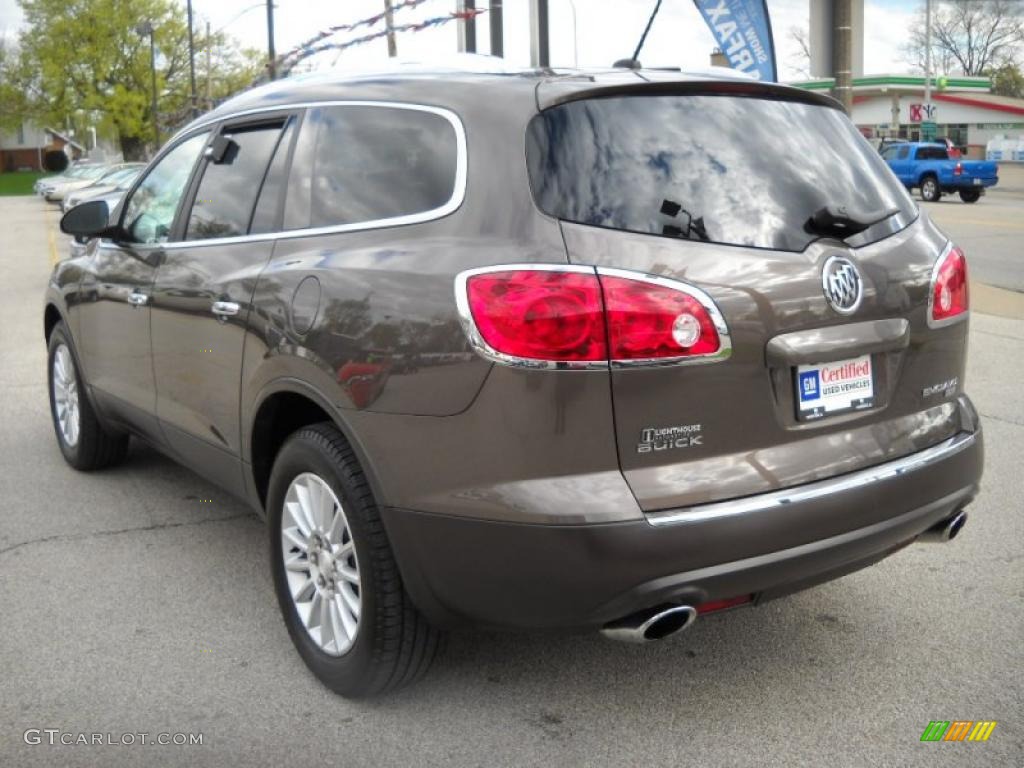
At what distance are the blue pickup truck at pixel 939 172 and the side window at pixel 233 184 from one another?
106ft

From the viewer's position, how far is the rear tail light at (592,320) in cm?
288

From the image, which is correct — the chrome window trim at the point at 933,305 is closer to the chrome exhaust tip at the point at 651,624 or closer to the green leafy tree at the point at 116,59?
the chrome exhaust tip at the point at 651,624

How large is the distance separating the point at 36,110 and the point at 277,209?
82481 mm

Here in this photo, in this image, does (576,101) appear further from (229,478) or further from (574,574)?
(229,478)

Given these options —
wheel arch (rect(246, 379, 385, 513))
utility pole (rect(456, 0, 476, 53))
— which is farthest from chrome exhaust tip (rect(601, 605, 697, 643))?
utility pole (rect(456, 0, 476, 53))

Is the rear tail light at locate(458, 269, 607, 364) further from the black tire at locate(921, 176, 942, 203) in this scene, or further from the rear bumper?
the black tire at locate(921, 176, 942, 203)

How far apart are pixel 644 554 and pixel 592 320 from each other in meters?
0.58

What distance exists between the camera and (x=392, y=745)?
329 cm

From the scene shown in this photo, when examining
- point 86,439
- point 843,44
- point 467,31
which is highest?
point 467,31

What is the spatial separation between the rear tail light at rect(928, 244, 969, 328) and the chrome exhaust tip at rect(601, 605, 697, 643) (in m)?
1.16

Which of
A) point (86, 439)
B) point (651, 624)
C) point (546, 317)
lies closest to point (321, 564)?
point (651, 624)

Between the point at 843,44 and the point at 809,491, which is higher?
the point at 843,44

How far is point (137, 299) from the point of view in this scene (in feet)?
15.9

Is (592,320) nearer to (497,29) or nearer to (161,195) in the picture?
(161,195)
